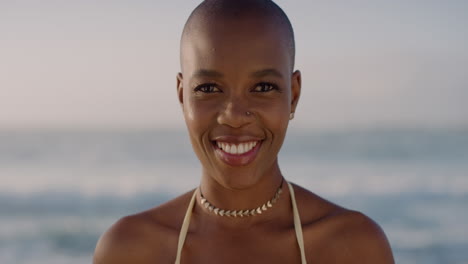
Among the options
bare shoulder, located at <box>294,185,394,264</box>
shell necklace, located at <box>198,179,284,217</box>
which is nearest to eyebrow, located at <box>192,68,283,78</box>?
shell necklace, located at <box>198,179,284,217</box>

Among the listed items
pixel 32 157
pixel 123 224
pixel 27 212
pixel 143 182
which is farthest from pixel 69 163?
pixel 123 224

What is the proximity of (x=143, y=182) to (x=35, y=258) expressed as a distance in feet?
21.1

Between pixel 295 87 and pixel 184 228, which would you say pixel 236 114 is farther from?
pixel 184 228

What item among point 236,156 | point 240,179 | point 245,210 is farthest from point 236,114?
point 245,210

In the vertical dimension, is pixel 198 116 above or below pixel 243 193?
above

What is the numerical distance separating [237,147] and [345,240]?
723 millimetres

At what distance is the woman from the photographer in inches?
118

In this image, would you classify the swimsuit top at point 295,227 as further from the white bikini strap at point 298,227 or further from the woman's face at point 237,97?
the woman's face at point 237,97

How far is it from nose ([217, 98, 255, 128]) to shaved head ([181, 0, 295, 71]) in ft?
0.99

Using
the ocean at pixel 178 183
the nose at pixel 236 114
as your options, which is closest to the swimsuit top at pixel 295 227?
the nose at pixel 236 114

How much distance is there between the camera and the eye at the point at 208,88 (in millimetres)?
3035

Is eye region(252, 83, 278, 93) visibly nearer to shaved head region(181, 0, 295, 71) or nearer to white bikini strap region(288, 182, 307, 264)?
shaved head region(181, 0, 295, 71)

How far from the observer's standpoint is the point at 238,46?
2.97m

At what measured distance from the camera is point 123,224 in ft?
11.5
